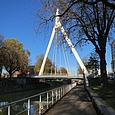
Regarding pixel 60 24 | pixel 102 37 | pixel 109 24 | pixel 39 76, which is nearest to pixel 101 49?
pixel 102 37

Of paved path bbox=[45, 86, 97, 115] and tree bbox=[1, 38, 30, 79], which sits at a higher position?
tree bbox=[1, 38, 30, 79]

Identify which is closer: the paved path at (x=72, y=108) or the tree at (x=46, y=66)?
the paved path at (x=72, y=108)

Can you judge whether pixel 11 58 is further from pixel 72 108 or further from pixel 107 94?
pixel 72 108

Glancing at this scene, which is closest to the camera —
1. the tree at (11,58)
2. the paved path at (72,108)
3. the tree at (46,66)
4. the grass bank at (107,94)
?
the paved path at (72,108)

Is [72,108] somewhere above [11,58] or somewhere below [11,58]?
below

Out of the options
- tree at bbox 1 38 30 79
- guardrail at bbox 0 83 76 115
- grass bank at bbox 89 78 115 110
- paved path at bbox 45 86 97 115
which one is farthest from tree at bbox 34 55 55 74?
guardrail at bbox 0 83 76 115

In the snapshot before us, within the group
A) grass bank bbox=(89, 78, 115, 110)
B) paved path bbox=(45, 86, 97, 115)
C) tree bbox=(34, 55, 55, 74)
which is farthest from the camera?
tree bbox=(34, 55, 55, 74)

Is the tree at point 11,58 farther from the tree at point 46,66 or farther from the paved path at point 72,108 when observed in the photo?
the paved path at point 72,108

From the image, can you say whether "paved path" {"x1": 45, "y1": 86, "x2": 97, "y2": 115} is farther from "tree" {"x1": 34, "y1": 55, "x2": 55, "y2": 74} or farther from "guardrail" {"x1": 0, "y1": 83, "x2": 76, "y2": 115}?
"tree" {"x1": 34, "y1": 55, "x2": 55, "y2": 74}

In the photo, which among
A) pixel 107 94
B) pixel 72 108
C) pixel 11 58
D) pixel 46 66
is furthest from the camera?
pixel 46 66

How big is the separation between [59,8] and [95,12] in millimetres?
4859

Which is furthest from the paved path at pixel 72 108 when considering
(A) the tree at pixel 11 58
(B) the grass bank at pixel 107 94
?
(A) the tree at pixel 11 58

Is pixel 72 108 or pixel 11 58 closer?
pixel 72 108

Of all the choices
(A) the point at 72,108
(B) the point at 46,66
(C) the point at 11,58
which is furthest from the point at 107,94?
(B) the point at 46,66
